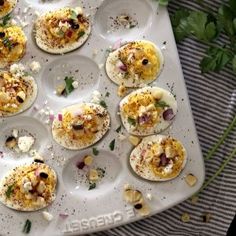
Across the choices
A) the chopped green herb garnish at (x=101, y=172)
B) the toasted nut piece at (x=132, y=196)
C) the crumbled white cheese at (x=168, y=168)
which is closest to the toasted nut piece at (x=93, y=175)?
the chopped green herb garnish at (x=101, y=172)

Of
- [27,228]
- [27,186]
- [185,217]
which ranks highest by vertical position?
[27,186]

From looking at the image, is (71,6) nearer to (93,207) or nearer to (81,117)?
(81,117)

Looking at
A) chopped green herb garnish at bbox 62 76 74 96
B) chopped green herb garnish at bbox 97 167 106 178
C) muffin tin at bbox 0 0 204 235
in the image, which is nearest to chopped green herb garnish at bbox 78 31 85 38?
muffin tin at bbox 0 0 204 235

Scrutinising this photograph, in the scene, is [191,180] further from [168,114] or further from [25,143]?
[25,143]

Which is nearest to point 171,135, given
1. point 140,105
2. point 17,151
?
point 140,105

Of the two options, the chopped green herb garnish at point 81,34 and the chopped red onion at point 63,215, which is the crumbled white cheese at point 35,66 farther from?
the chopped red onion at point 63,215

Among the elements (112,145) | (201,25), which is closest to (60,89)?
(112,145)
